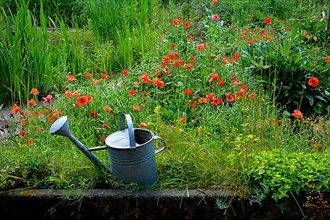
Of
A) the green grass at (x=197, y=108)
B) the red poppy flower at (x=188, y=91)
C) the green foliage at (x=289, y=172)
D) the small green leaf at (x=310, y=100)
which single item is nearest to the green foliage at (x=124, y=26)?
the green grass at (x=197, y=108)

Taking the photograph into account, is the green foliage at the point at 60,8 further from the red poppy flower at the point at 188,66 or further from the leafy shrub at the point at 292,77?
the leafy shrub at the point at 292,77

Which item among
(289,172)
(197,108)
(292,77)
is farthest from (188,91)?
(289,172)

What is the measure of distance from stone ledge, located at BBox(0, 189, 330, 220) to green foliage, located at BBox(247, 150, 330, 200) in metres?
0.12

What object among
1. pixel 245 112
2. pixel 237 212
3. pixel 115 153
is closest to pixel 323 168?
pixel 237 212

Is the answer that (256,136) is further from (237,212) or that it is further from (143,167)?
(143,167)

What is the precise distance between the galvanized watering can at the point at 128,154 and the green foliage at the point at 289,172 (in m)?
0.59

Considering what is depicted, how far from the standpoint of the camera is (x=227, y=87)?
4.47m

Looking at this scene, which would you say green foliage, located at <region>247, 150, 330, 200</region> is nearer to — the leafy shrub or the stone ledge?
the stone ledge

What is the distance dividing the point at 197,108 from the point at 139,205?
1196mm

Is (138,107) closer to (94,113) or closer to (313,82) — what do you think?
(94,113)

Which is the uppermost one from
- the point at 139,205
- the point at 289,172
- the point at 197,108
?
the point at 289,172

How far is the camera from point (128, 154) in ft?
10.4

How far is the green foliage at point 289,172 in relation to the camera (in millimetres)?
3084

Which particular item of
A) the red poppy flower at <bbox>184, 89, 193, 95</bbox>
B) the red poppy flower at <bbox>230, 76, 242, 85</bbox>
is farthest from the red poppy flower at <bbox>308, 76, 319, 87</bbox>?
the red poppy flower at <bbox>184, 89, 193, 95</bbox>
